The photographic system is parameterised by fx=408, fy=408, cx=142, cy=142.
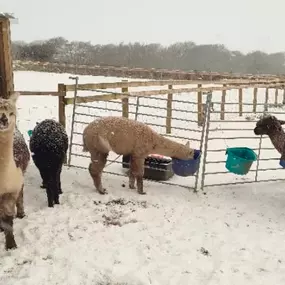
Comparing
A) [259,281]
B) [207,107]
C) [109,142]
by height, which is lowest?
[259,281]

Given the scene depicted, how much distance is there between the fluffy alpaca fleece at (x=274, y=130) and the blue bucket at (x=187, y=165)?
1.04m

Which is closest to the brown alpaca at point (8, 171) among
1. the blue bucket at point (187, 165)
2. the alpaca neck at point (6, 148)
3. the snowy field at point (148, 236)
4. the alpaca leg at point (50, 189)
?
the alpaca neck at point (6, 148)

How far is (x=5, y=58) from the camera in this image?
23.0 ft

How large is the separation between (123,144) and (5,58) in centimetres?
281

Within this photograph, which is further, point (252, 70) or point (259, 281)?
point (252, 70)

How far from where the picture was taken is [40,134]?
5.42 metres

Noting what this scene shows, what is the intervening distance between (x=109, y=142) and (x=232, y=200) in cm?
199

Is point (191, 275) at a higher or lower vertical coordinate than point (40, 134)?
lower

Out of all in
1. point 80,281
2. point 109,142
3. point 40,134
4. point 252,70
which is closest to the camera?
point 80,281

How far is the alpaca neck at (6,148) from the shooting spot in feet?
12.4

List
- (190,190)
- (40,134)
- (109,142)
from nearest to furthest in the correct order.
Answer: (40,134)
(109,142)
(190,190)

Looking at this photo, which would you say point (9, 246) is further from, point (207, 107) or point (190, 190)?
point (207, 107)

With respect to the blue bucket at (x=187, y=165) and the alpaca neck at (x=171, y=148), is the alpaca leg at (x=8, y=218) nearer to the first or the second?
the alpaca neck at (x=171, y=148)

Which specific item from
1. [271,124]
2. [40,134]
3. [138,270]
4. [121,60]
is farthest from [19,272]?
[121,60]
